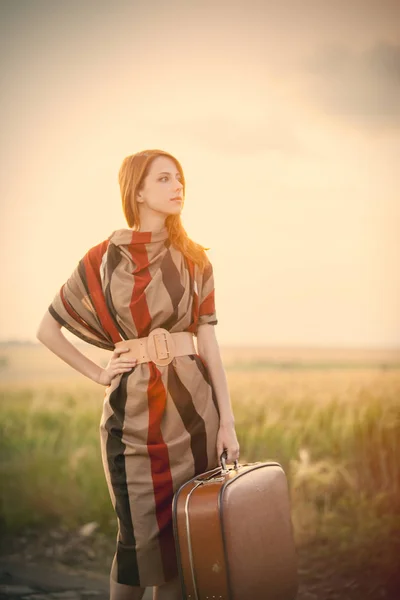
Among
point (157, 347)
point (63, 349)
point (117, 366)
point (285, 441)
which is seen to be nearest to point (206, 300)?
point (157, 347)

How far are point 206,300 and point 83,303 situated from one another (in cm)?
38

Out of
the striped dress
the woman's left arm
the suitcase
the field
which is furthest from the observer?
the field

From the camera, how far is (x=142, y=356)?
2.02 metres

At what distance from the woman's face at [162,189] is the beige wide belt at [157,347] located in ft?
1.24

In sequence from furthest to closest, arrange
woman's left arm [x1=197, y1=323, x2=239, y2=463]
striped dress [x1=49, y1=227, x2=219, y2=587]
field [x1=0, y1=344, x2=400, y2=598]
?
field [x1=0, y1=344, x2=400, y2=598] < woman's left arm [x1=197, y1=323, x2=239, y2=463] < striped dress [x1=49, y1=227, x2=219, y2=587]

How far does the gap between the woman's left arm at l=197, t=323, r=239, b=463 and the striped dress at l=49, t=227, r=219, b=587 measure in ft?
0.07

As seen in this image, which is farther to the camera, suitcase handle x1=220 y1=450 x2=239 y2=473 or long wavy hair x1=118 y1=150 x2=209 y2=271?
long wavy hair x1=118 y1=150 x2=209 y2=271

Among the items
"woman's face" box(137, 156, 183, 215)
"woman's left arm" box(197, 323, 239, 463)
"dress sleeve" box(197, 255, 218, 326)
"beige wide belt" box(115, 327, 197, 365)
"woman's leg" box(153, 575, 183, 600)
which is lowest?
"woman's leg" box(153, 575, 183, 600)

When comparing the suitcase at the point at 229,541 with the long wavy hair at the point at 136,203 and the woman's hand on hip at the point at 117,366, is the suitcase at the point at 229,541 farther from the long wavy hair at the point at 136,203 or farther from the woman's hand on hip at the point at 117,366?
the long wavy hair at the point at 136,203

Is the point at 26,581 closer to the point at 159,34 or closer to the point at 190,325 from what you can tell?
the point at 190,325

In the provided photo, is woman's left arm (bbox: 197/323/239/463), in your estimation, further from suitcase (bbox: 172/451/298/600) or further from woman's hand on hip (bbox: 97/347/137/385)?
woman's hand on hip (bbox: 97/347/137/385)

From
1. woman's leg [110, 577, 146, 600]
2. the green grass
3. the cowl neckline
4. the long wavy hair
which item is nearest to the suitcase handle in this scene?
woman's leg [110, 577, 146, 600]

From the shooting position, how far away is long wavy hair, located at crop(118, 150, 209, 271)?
6.88 ft

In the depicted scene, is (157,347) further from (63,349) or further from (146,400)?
(63,349)
